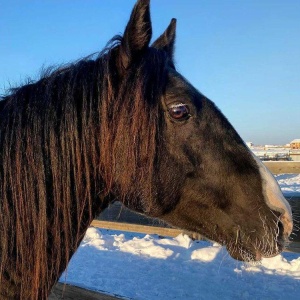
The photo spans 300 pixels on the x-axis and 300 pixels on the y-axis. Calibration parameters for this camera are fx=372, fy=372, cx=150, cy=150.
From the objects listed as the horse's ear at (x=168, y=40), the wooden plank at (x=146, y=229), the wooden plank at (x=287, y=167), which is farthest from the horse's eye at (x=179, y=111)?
the wooden plank at (x=287, y=167)

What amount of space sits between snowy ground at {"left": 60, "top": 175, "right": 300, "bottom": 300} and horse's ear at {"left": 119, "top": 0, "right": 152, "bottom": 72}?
2.53 m

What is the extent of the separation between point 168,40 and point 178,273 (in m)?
3.16

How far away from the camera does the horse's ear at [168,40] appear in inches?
90.9

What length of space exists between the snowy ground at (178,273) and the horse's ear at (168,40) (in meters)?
2.29

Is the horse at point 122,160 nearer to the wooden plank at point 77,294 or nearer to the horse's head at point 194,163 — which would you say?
the horse's head at point 194,163

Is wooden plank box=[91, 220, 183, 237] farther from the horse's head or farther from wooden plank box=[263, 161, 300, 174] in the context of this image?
the horse's head

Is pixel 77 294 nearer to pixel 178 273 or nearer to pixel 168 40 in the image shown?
pixel 178 273

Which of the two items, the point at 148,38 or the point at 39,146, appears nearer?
the point at 39,146

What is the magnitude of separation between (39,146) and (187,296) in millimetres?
2905

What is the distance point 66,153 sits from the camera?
67.9 inches

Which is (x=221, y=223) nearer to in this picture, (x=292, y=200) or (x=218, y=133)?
(x=218, y=133)

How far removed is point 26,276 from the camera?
1.68 m

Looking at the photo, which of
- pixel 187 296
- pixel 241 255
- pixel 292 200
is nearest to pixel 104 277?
pixel 187 296

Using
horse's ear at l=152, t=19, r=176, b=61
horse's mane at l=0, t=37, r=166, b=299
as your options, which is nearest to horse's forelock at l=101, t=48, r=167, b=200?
horse's mane at l=0, t=37, r=166, b=299
